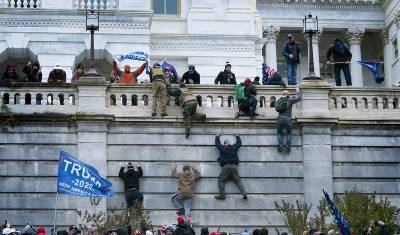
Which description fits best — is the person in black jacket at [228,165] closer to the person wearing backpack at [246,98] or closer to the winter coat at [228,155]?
the winter coat at [228,155]

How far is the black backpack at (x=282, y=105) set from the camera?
39.4 meters

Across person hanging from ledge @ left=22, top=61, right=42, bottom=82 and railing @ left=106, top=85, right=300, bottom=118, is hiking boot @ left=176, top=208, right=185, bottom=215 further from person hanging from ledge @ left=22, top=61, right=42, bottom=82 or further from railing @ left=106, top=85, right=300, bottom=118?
person hanging from ledge @ left=22, top=61, right=42, bottom=82

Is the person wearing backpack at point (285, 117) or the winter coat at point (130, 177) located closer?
the winter coat at point (130, 177)

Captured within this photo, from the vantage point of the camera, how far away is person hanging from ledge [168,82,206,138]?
39375 mm

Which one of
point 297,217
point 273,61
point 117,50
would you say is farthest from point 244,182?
point 273,61

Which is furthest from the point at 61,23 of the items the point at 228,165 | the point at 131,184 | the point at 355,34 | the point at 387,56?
the point at 387,56

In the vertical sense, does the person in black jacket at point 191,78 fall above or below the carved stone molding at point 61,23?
below

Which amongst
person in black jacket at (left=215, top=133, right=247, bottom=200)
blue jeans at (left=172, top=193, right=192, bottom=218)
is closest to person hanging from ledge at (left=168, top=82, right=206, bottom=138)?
person in black jacket at (left=215, top=133, right=247, bottom=200)

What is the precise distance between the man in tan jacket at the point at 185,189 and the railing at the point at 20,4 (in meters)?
15.2

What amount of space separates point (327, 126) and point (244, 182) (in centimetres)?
334

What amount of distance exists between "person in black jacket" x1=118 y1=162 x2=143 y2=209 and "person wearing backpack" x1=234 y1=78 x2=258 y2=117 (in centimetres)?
401

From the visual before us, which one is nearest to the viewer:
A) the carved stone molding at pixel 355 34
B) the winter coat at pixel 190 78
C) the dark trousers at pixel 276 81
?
the dark trousers at pixel 276 81

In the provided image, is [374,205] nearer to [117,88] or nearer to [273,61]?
[117,88]

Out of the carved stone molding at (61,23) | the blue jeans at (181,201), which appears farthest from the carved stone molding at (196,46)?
the blue jeans at (181,201)
